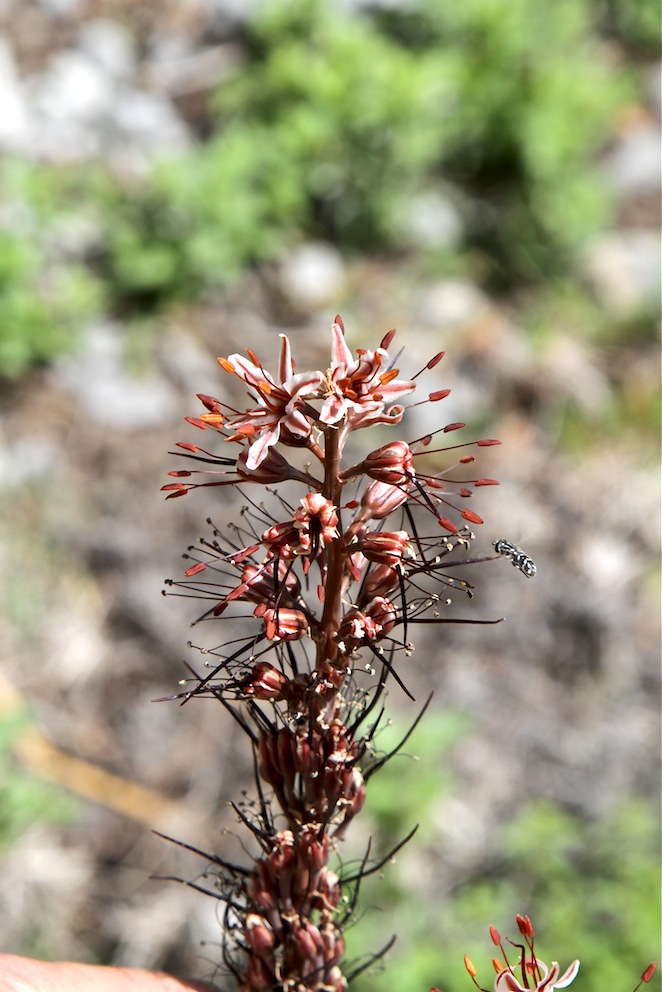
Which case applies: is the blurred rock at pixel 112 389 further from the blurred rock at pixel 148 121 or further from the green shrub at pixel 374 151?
the blurred rock at pixel 148 121

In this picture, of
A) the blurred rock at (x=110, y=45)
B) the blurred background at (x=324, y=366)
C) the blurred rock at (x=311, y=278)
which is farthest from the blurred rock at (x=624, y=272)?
the blurred rock at (x=110, y=45)

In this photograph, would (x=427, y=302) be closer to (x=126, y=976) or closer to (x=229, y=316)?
(x=229, y=316)

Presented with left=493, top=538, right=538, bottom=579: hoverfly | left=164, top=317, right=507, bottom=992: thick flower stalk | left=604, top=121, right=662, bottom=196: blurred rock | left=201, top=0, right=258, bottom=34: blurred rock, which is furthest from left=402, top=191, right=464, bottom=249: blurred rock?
left=164, top=317, right=507, bottom=992: thick flower stalk

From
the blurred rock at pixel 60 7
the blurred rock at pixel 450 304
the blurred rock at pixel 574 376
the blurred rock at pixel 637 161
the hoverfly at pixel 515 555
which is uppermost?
the blurred rock at pixel 60 7

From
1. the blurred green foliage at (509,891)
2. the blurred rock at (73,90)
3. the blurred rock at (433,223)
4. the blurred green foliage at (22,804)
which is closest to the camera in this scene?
the blurred green foliage at (509,891)

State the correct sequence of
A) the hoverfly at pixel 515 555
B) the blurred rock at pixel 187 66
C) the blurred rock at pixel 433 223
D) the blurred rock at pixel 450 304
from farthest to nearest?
the blurred rock at pixel 187 66, the blurred rock at pixel 433 223, the blurred rock at pixel 450 304, the hoverfly at pixel 515 555

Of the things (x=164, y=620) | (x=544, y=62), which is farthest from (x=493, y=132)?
(x=164, y=620)

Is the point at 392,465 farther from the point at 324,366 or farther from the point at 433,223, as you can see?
the point at 433,223

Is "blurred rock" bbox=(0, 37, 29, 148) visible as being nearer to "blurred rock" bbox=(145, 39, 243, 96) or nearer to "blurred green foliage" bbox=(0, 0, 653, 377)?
"blurred green foliage" bbox=(0, 0, 653, 377)
